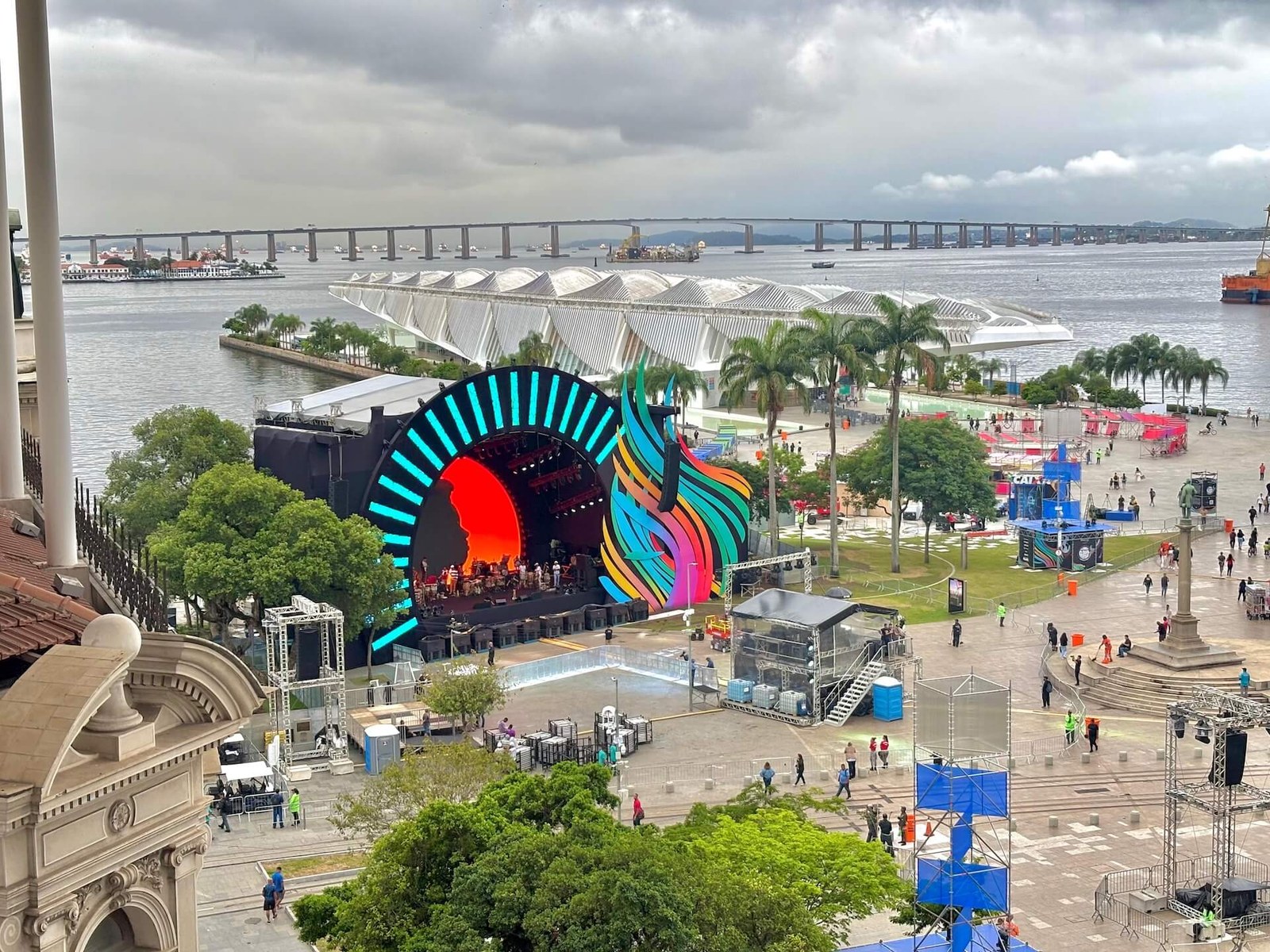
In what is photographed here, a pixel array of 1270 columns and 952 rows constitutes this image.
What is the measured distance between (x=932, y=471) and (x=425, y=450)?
22.8m

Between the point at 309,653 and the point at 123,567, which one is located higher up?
the point at 123,567

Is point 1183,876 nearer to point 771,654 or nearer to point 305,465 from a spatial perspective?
point 771,654

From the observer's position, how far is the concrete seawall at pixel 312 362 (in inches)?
5902

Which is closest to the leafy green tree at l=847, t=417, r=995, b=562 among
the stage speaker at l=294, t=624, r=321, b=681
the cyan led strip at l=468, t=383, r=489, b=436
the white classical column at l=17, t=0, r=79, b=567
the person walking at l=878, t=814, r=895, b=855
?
the cyan led strip at l=468, t=383, r=489, b=436

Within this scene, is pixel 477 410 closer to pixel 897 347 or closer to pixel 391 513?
pixel 391 513

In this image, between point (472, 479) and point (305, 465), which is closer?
point (305, 465)

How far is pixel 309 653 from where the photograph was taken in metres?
45.8

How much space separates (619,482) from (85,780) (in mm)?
46101

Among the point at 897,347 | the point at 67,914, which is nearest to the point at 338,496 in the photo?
the point at 897,347

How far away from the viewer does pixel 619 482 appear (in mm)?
54312

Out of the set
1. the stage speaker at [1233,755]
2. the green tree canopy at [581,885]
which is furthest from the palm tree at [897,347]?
the green tree canopy at [581,885]

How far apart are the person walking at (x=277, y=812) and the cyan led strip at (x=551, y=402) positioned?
21083 mm

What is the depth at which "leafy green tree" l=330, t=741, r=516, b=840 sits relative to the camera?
1099 inches

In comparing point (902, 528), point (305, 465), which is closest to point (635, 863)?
point (305, 465)
